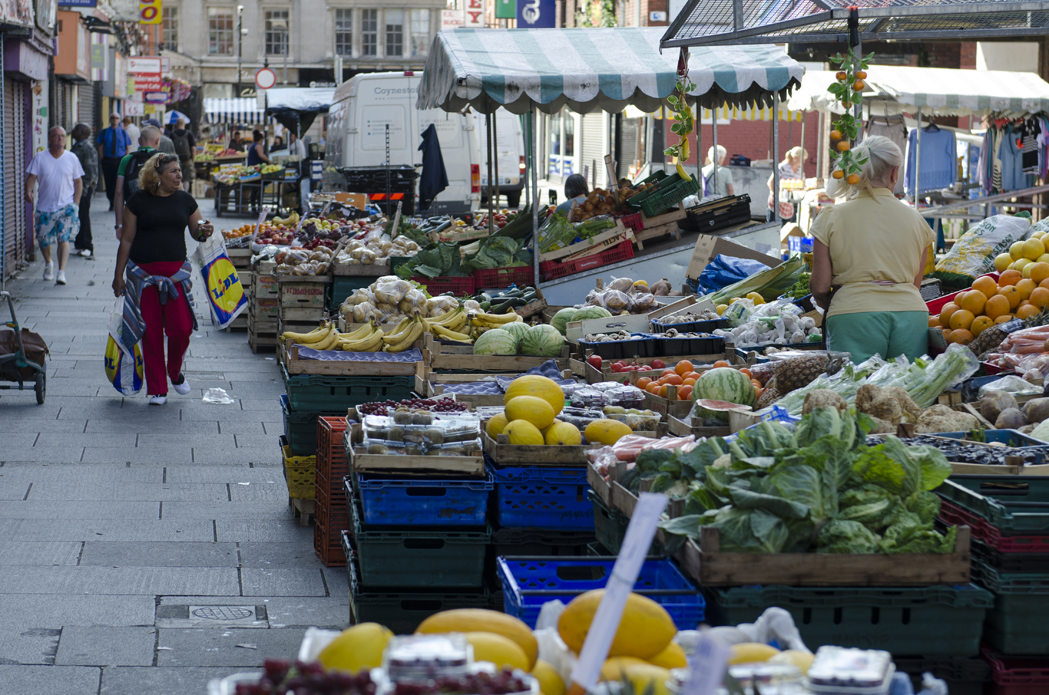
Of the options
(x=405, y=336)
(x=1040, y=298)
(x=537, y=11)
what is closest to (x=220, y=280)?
(x=405, y=336)

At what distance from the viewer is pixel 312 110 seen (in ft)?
A: 107

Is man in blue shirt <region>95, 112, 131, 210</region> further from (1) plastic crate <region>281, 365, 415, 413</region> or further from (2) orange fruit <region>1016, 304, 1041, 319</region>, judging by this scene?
(2) orange fruit <region>1016, 304, 1041, 319</region>

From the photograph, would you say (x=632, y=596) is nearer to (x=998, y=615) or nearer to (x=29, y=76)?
A: (x=998, y=615)

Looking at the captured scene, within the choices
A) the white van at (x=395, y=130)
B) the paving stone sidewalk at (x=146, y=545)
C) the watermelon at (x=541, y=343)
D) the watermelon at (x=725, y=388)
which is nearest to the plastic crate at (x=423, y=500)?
the paving stone sidewalk at (x=146, y=545)


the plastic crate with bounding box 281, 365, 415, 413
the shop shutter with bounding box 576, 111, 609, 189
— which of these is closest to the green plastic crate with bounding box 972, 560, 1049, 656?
the plastic crate with bounding box 281, 365, 415, 413

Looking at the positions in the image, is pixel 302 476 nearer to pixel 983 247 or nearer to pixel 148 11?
pixel 983 247

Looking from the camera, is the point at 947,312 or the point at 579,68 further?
the point at 579,68

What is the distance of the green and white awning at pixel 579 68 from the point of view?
1052cm

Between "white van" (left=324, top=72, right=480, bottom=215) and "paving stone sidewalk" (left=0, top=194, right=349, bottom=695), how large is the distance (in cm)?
965

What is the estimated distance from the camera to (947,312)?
23.4 feet

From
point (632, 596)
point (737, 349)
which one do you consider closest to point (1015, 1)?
point (737, 349)

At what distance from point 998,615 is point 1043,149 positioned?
45.8 ft

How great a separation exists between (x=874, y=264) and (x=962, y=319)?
3.74 ft

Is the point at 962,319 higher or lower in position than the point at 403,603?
higher
